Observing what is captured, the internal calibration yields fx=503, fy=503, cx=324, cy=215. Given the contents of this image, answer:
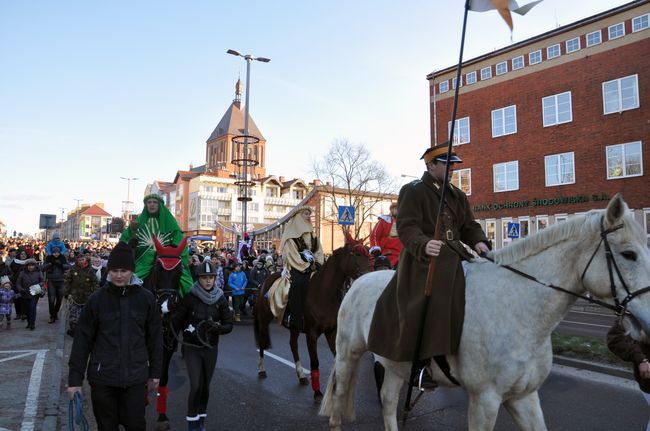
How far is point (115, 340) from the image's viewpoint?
407 cm

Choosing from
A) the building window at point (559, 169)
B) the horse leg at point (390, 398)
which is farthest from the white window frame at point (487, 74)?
the horse leg at point (390, 398)

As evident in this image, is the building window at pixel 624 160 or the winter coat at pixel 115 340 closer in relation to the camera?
the winter coat at pixel 115 340

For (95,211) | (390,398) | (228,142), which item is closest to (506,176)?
(390,398)

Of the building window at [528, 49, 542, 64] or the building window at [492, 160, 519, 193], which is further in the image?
the building window at [492, 160, 519, 193]

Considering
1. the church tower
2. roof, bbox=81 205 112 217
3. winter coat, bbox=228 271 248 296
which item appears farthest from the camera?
roof, bbox=81 205 112 217

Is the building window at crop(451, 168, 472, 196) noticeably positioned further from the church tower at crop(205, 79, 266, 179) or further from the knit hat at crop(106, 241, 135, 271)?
the church tower at crop(205, 79, 266, 179)

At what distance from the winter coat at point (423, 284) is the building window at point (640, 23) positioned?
2728 centimetres

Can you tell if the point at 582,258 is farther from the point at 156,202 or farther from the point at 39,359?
the point at 39,359

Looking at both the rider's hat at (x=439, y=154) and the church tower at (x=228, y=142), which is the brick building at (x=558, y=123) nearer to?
the rider's hat at (x=439, y=154)

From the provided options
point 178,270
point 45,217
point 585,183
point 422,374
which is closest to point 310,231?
point 178,270

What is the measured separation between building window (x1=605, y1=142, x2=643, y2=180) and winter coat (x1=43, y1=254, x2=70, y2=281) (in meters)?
25.5

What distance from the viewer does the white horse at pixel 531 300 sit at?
319cm

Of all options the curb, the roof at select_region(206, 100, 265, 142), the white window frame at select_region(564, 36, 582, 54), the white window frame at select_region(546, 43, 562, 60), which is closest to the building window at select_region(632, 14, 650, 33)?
Result: the white window frame at select_region(564, 36, 582, 54)

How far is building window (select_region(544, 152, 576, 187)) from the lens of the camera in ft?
91.7
